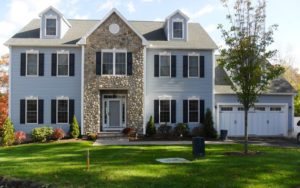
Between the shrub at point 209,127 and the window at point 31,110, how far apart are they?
11488mm

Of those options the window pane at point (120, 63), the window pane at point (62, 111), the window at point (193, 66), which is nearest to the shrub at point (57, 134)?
the window pane at point (62, 111)

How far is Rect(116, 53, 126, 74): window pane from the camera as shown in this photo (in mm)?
24578

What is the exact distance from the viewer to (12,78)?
80.1ft

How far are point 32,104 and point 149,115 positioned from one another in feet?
26.2

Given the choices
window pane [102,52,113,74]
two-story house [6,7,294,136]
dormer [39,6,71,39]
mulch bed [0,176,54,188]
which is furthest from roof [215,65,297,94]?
mulch bed [0,176,54,188]

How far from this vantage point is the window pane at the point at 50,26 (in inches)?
996

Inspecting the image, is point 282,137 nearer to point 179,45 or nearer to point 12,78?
point 179,45

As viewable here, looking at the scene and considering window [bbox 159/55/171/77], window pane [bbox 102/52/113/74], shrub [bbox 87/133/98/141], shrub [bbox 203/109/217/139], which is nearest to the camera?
shrub [bbox 87/133/98/141]

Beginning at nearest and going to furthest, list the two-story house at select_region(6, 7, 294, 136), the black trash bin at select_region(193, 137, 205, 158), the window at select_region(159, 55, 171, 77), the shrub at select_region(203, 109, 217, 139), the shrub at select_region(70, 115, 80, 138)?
the black trash bin at select_region(193, 137, 205, 158)
the shrub at select_region(70, 115, 80, 138)
the two-story house at select_region(6, 7, 294, 136)
the shrub at select_region(203, 109, 217, 139)
the window at select_region(159, 55, 171, 77)

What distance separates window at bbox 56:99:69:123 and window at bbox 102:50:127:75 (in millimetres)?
3397

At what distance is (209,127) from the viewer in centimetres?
2480

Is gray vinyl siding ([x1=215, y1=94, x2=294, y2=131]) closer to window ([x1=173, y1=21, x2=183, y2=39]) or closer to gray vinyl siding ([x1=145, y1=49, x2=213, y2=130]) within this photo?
gray vinyl siding ([x1=145, y1=49, x2=213, y2=130])

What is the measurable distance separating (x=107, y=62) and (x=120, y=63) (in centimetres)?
88

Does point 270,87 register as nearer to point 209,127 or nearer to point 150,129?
point 209,127
